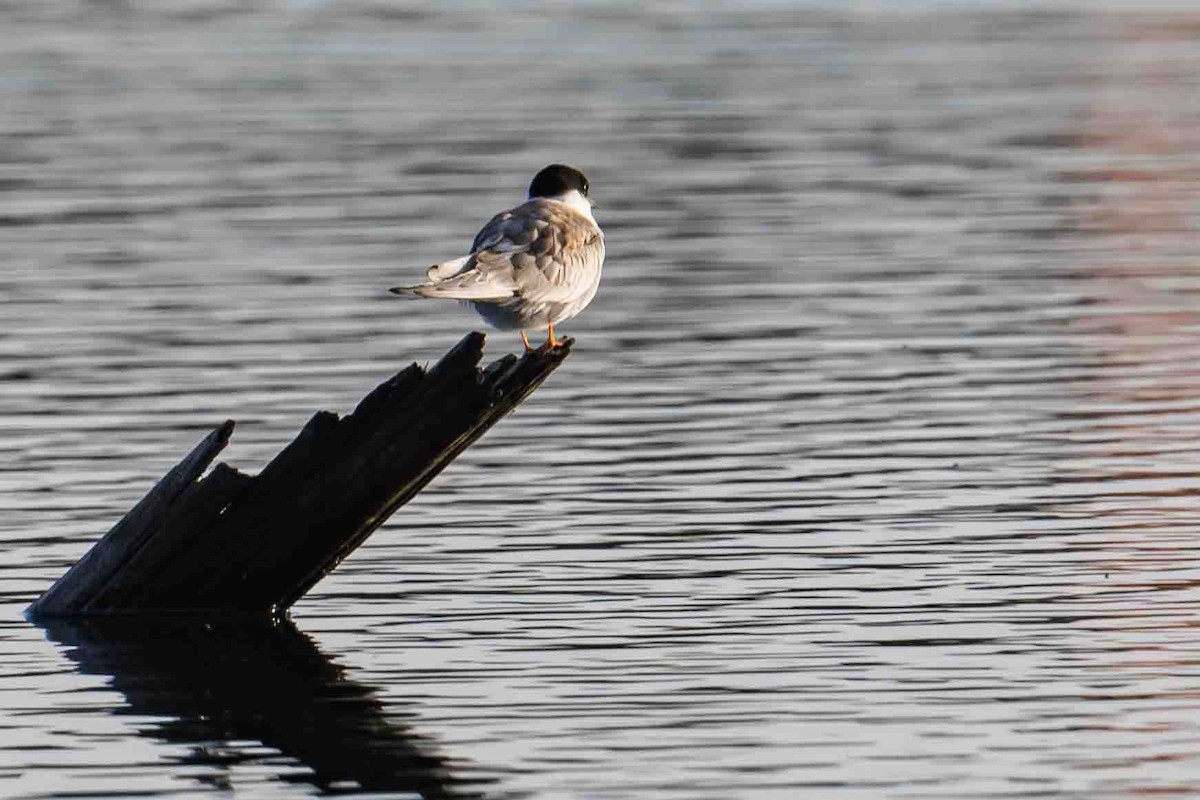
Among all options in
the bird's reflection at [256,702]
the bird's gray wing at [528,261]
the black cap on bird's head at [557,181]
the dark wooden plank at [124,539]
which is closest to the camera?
the bird's reflection at [256,702]

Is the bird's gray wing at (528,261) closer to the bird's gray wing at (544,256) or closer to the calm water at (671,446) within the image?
the bird's gray wing at (544,256)

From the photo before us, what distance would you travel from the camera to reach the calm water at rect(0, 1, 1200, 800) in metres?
12.4

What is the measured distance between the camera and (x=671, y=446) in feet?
65.8

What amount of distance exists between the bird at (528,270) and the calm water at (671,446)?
5.71 feet

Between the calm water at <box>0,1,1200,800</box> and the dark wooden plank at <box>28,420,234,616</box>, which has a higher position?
the dark wooden plank at <box>28,420,234,616</box>

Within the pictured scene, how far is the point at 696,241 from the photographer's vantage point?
105 ft

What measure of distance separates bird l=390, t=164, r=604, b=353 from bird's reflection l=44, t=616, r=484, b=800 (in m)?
2.03

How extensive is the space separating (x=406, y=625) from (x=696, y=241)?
17.9m

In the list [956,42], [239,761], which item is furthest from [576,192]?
[956,42]

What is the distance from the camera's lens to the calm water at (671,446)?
12.4 m

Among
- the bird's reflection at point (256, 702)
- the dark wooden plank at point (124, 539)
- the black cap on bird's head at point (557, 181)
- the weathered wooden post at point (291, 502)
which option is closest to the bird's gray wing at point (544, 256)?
the weathered wooden post at point (291, 502)

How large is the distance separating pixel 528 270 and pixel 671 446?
661cm

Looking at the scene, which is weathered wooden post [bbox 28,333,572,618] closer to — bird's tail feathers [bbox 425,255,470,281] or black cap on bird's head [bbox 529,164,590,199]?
bird's tail feathers [bbox 425,255,470,281]

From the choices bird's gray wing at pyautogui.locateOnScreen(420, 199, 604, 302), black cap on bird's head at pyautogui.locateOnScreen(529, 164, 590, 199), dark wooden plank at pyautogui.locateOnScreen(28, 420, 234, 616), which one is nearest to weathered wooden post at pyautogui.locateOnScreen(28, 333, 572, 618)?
dark wooden plank at pyautogui.locateOnScreen(28, 420, 234, 616)
